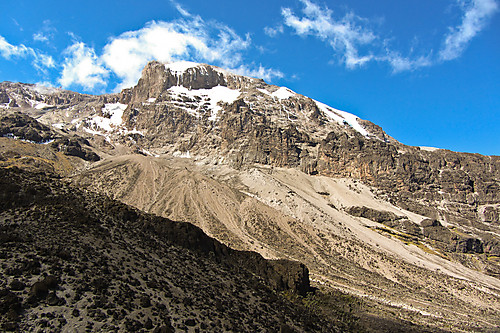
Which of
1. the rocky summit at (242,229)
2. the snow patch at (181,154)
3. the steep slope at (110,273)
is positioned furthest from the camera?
the snow patch at (181,154)

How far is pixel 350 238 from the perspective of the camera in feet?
292

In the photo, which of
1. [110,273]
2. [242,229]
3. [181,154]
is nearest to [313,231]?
[242,229]

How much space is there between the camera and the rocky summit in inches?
864

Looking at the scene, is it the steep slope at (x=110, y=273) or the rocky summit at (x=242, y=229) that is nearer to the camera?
the steep slope at (x=110, y=273)

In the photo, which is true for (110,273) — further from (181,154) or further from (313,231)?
(181,154)

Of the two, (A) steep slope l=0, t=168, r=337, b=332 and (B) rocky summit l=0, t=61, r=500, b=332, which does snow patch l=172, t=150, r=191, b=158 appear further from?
(A) steep slope l=0, t=168, r=337, b=332

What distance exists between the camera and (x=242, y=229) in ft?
281

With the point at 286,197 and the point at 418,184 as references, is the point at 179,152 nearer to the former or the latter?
the point at 286,197

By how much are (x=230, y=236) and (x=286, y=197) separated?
30460 mm

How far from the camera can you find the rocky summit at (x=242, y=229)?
2194 cm

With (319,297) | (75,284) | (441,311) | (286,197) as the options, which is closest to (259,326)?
(75,284)

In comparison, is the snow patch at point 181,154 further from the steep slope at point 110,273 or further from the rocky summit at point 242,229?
the steep slope at point 110,273

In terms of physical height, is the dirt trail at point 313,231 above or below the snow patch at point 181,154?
below

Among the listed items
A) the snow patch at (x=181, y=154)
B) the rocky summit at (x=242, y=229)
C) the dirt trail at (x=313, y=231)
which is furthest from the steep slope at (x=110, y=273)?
the snow patch at (x=181, y=154)
